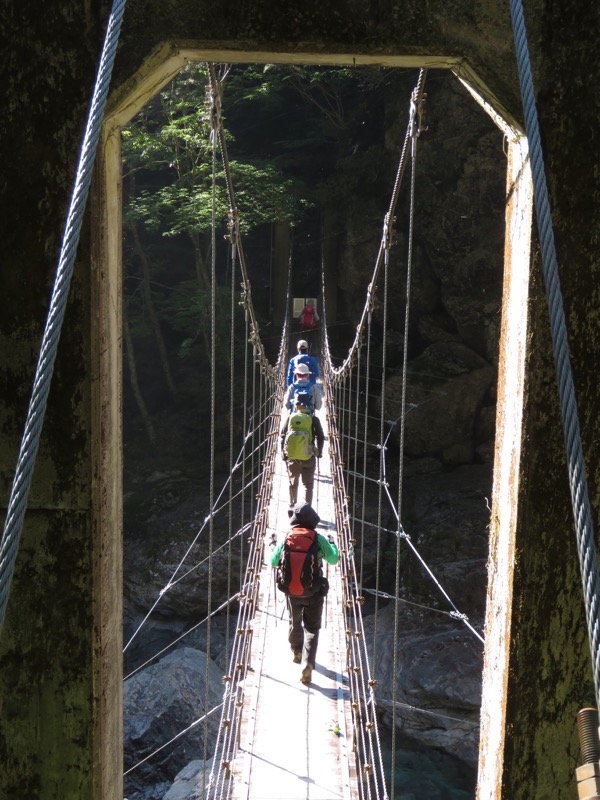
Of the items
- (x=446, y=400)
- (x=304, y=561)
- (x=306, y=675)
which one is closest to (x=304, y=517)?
(x=304, y=561)

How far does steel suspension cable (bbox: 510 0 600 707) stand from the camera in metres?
0.64

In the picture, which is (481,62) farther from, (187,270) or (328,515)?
(187,270)

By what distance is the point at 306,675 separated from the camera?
290 centimetres

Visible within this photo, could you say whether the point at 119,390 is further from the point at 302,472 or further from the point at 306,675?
the point at 302,472

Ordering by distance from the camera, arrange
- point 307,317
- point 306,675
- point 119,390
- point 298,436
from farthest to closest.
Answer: point 307,317 < point 298,436 < point 306,675 < point 119,390

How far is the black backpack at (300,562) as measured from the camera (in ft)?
9.02

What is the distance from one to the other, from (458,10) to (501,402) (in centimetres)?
51

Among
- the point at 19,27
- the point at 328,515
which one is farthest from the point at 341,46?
the point at 328,515

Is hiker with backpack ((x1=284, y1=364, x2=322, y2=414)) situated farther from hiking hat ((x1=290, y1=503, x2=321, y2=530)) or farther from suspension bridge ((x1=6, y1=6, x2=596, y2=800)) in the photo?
hiking hat ((x1=290, y1=503, x2=321, y2=530))

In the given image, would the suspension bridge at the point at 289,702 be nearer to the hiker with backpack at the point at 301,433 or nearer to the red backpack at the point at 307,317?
the hiker with backpack at the point at 301,433

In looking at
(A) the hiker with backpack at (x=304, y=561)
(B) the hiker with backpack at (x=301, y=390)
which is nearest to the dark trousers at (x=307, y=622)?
(A) the hiker with backpack at (x=304, y=561)

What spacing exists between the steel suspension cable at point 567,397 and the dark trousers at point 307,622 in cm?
222

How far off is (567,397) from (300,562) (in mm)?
2136

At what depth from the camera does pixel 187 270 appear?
11.5m
